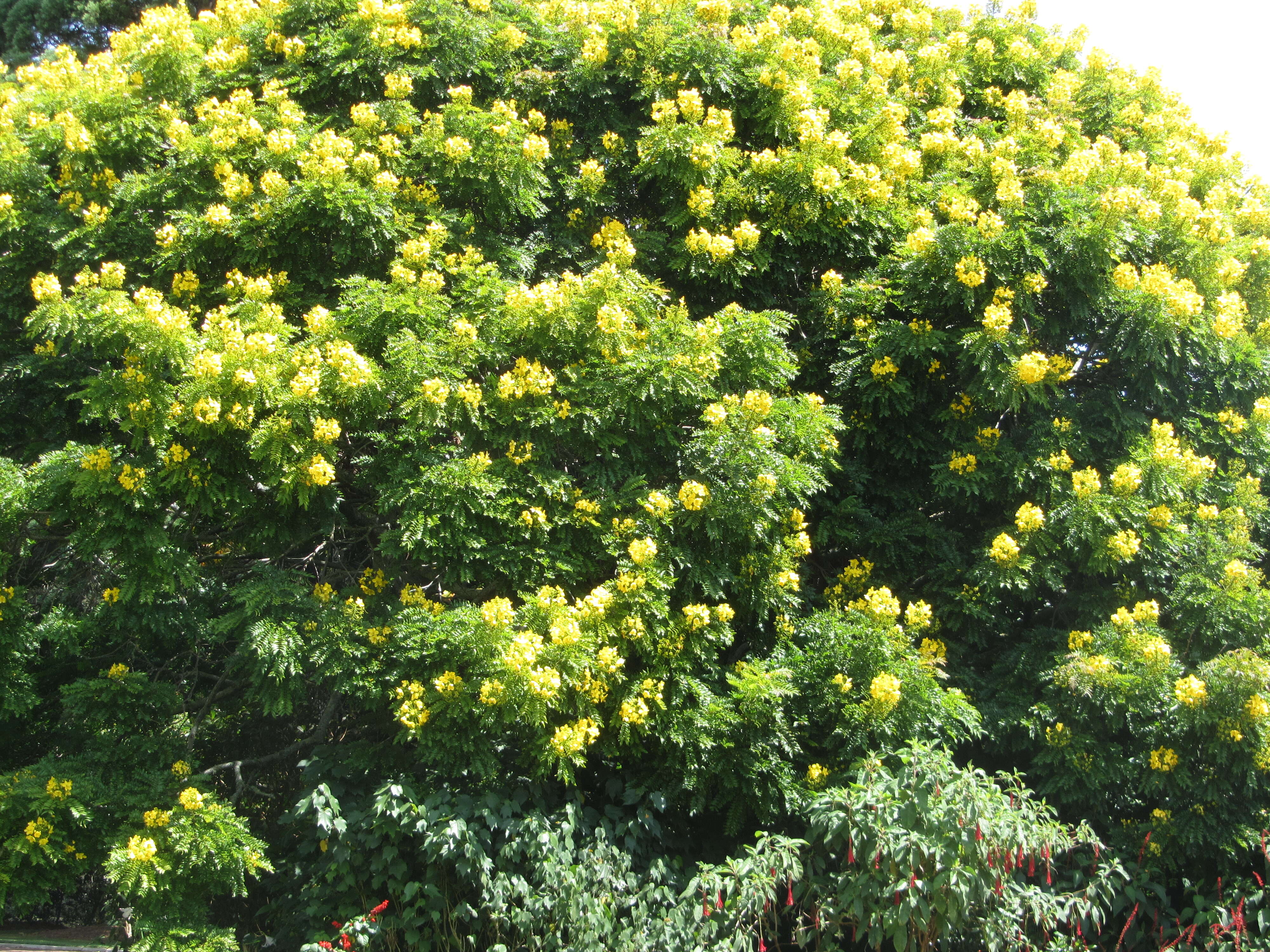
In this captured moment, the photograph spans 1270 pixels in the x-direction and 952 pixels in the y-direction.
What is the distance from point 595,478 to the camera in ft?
15.6

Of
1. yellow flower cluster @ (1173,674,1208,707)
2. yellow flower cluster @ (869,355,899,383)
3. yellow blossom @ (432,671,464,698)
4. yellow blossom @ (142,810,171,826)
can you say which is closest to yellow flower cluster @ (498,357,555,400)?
yellow blossom @ (432,671,464,698)

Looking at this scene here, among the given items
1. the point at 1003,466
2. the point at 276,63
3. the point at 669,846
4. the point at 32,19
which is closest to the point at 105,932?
the point at 669,846

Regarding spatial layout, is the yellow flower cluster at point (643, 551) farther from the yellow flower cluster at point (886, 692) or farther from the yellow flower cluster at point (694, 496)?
the yellow flower cluster at point (886, 692)

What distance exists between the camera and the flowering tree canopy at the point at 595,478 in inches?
168

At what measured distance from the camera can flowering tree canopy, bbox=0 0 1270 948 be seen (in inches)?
168

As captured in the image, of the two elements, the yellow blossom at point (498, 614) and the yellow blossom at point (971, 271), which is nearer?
the yellow blossom at point (498, 614)

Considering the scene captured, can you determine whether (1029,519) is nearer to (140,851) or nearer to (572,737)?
(572,737)

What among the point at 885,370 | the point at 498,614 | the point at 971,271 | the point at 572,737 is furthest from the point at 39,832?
the point at 971,271

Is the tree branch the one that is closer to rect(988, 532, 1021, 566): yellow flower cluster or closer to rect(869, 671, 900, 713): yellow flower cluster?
rect(869, 671, 900, 713): yellow flower cluster

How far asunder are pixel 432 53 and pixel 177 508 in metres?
3.16

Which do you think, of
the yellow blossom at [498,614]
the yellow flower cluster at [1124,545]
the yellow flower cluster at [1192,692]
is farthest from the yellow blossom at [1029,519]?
the yellow blossom at [498,614]

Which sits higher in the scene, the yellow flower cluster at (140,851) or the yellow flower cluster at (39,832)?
the yellow flower cluster at (140,851)

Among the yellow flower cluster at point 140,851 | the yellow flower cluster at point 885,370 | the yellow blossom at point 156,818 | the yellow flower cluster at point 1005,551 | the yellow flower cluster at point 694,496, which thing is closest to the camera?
the yellow flower cluster at point 140,851

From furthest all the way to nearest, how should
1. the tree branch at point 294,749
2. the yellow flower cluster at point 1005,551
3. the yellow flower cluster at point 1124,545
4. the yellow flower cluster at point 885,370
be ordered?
the yellow flower cluster at point 885,370 < the tree branch at point 294,749 < the yellow flower cluster at point 1005,551 < the yellow flower cluster at point 1124,545
